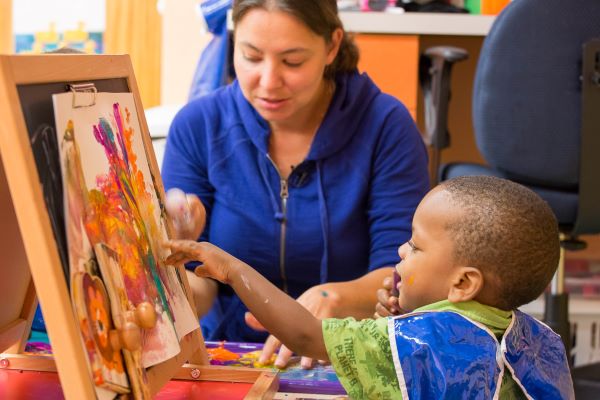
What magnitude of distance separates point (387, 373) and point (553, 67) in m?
1.07

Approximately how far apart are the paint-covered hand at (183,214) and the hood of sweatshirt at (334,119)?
32cm

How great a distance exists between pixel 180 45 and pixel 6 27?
729mm

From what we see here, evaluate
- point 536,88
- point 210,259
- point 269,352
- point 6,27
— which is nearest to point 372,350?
Result: point 210,259

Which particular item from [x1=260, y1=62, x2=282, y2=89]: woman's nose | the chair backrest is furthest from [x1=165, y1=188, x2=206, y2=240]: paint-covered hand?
the chair backrest

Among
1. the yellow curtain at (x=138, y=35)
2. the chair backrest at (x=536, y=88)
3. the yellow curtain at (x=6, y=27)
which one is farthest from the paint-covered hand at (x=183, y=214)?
the yellow curtain at (x=6, y=27)

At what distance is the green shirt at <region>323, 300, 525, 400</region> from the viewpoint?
85 cm

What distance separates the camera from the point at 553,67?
172 centimetres

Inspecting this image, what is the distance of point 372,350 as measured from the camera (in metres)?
0.85

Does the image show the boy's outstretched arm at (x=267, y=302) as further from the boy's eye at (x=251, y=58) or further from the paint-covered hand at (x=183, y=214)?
the boy's eye at (x=251, y=58)

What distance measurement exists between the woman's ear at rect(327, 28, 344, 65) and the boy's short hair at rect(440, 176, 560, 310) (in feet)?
2.06

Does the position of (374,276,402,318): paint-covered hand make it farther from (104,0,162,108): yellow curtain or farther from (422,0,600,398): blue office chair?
(104,0,162,108): yellow curtain

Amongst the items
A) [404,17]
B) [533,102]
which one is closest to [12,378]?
[533,102]

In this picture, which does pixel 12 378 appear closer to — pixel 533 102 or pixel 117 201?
pixel 117 201

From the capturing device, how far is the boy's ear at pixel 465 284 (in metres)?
0.88
